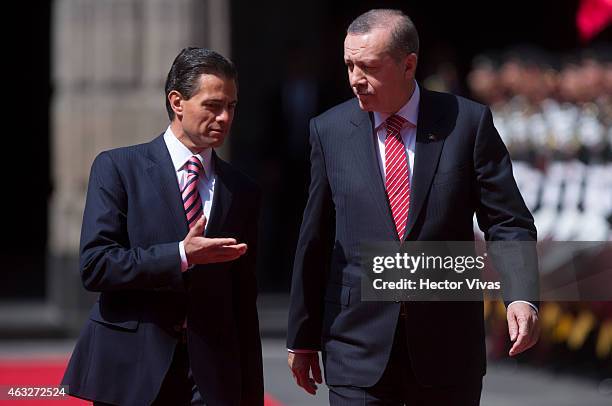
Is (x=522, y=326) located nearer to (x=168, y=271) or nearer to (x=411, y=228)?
(x=411, y=228)

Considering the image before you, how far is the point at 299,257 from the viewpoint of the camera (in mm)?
4824

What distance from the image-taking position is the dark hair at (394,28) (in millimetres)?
4625

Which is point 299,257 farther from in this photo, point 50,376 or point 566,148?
point 566,148

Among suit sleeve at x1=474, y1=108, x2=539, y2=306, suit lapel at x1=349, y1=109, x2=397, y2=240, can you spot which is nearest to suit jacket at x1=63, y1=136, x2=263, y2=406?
suit lapel at x1=349, y1=109, x2=397, y2=240

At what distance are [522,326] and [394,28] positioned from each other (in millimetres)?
989

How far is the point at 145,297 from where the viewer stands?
451 cm

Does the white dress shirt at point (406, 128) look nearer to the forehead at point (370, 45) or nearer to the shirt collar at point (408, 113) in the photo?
the shirt collar at point (408, 113)

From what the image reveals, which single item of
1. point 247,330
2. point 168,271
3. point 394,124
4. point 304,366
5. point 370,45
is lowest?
point 304,366

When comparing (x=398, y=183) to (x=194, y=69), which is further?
(x=398, y=183)

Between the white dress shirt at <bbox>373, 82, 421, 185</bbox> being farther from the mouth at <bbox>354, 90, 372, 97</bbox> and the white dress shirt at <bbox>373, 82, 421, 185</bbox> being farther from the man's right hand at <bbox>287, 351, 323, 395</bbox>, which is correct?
the man's right hand at <bbox>287, 351, 323, 395</bbox>


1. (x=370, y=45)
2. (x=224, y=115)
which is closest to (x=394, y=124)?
(x=370, y=45)

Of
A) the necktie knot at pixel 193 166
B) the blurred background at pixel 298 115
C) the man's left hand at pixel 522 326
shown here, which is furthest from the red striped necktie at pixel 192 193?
the blurred background at pixel 298 115

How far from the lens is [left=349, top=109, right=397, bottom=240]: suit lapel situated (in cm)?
467

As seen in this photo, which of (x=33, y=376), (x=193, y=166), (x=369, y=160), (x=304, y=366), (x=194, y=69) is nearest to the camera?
(x=194, y=69)
